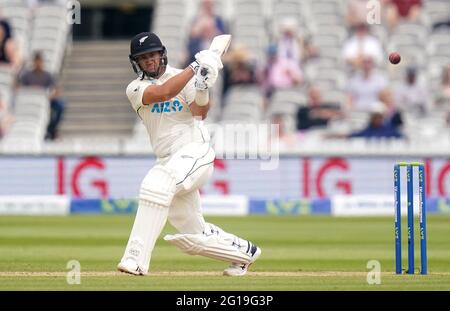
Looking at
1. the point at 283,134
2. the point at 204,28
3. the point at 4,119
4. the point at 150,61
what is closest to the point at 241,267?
the point at 150,61

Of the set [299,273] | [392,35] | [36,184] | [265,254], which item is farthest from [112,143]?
[299,273]

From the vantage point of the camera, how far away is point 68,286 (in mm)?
7734

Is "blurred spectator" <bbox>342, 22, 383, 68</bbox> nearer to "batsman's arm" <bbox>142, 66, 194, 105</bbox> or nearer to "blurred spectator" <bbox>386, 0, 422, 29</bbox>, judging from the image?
"blurred spectator" <bbox>386, 0, 422, 29</bbox>

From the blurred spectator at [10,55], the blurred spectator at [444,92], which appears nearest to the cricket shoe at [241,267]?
the blurred spectator at [444,92]

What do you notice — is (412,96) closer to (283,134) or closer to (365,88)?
(365,88)

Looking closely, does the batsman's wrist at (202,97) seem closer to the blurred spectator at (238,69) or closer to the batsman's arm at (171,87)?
the batsman's arm at (171,87)

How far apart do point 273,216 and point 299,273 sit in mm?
7141

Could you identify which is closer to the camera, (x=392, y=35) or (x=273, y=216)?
(x=273, y=216)

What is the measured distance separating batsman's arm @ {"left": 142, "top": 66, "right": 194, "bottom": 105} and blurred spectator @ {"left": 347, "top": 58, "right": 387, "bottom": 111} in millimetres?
9248

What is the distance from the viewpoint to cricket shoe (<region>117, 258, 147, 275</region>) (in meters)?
8.14

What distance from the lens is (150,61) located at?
Result: 8.39 metres

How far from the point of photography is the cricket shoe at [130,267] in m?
8.14

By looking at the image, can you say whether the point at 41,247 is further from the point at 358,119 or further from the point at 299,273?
the point at 358,119

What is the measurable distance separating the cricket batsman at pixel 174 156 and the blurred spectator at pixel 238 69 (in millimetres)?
9113
